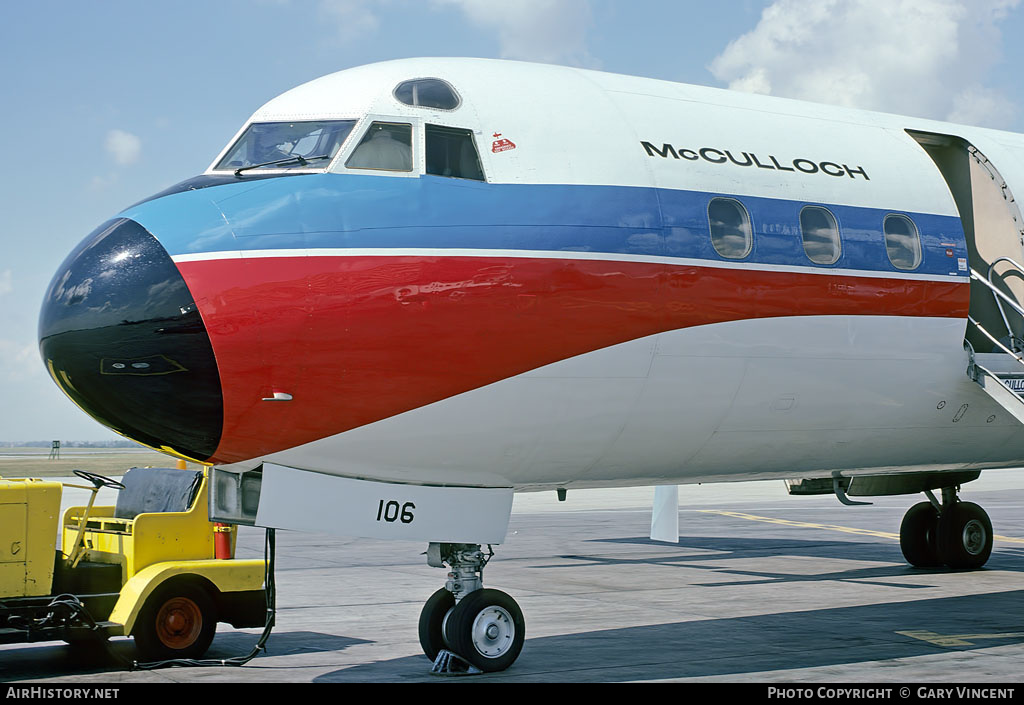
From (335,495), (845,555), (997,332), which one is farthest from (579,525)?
(335,495)

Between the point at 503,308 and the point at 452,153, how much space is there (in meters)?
1.34

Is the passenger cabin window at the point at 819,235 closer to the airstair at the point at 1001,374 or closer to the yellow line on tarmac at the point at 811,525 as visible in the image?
the airstair at the point at 1001,374

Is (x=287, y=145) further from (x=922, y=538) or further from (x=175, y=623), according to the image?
(x=922, y=538)

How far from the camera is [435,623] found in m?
10.2

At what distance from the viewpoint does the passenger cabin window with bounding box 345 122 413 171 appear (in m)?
9.12

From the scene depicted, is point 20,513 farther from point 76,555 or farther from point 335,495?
point 335,495

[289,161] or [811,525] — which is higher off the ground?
[289,161]

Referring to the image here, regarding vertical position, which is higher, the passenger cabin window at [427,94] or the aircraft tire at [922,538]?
the passenger cabin window at [427,94]

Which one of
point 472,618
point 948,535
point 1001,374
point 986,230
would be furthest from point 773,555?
point 472,618

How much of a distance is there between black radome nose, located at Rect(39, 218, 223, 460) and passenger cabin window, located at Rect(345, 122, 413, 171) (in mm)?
1713

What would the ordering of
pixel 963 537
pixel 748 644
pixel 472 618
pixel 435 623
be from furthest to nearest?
pixel 963 537 < pixel 748 644 < pixel 435 623 < pixel 472 618

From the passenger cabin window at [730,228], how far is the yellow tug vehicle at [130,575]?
207 inches

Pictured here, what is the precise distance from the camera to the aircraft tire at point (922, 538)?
57.8ft

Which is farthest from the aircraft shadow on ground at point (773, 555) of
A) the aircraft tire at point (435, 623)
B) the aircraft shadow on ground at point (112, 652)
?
the aircraft tire at point (435, 623)
